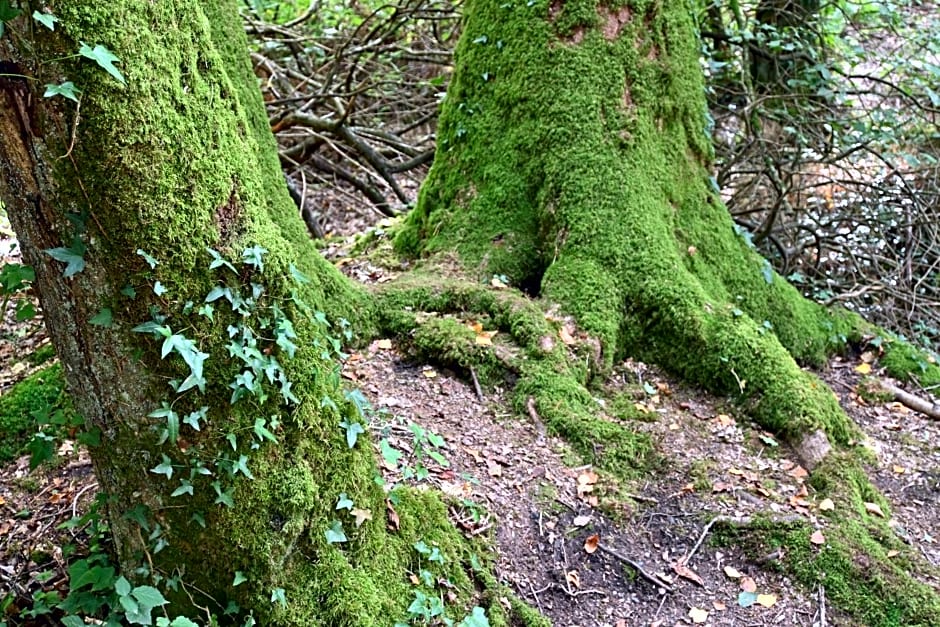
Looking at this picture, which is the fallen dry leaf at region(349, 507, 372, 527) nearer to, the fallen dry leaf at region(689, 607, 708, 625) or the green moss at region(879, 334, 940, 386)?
the fallen dry leaf at region(689, 607, 708, 625)

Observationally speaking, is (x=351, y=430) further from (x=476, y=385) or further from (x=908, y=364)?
(x=908, y=364)

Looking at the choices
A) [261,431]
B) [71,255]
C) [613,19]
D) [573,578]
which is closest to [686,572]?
[573,578]

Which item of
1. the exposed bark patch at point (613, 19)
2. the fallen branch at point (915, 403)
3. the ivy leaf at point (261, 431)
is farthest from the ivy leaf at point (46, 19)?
the fallen branch at point (915, 403)

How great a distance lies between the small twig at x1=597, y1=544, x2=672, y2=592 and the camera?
124 inches

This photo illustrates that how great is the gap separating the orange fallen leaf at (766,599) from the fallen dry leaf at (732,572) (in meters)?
0.11

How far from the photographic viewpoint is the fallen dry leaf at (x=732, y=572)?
3.26 meters

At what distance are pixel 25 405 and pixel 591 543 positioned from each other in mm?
2785

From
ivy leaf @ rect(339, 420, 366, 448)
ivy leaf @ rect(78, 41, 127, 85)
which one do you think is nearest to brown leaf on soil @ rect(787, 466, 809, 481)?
ivy leaf @ rect(339, 420, 366, 448)

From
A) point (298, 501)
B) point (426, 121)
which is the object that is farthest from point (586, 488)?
point (426, 121)

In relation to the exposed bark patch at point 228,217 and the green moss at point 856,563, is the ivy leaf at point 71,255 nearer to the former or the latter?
the exposed bark patch at point 228,217

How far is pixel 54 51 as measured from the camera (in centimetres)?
175

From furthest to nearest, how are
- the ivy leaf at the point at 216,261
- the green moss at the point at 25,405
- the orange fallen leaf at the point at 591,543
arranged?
the green moss at the point at 25,405, the orange fallen leaf at the point at 591,543, the ivy leaf at the point at 216,261

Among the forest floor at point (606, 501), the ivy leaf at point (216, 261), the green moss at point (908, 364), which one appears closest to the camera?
the ivy leaf at point (216, 261)

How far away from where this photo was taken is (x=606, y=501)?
3.40 metres
